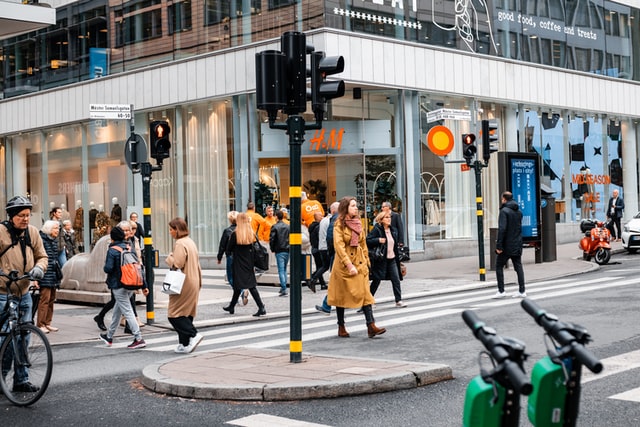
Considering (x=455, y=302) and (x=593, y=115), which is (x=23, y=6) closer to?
(x=455, y=302)

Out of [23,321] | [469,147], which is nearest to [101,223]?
[469,147]

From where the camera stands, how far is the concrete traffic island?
25.0 ft

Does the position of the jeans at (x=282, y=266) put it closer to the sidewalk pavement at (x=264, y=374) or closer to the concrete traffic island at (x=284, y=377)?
the sidewalk pavement at (x=264, y=374)

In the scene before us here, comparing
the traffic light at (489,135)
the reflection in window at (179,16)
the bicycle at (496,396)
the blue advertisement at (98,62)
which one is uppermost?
the reflection in window at (179,16)

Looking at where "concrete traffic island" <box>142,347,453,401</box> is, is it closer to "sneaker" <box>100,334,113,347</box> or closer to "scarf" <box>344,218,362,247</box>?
"scarf" <box>344,218,362,247</box>

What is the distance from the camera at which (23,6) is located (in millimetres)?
17797

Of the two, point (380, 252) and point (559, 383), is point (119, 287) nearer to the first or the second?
point (380, 252)

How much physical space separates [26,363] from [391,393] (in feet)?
10.5

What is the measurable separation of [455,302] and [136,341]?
5947mm

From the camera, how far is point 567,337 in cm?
299

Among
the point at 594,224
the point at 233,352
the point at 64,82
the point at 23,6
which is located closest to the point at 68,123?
the point at 64,82

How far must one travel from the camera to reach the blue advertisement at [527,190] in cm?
2280

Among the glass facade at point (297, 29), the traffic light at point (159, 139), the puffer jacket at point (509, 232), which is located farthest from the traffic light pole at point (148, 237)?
the glass facade at point (297, 29)

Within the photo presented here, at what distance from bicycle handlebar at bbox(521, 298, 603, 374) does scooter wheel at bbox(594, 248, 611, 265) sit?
20447mm
